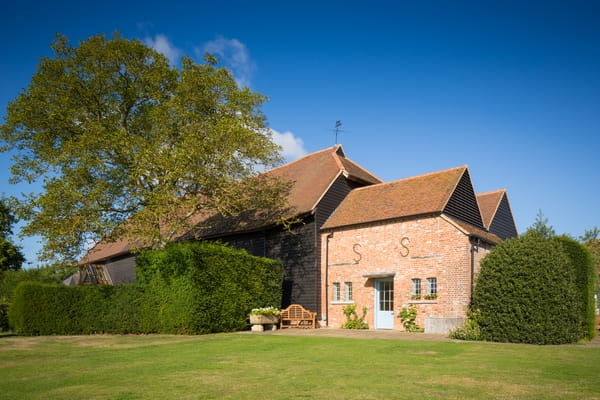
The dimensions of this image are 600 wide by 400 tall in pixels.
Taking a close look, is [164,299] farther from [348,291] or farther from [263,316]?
[348,291]

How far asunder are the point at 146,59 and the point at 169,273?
10458mm

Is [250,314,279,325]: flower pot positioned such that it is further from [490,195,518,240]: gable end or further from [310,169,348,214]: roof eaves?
[490,195,518,240]: gable end

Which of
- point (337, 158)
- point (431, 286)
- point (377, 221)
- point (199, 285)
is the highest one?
point (337, 158)

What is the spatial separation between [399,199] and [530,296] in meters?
8.46

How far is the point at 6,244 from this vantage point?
37438 millimetres

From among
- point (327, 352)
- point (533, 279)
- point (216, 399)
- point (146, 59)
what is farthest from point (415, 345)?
point (146, 59)

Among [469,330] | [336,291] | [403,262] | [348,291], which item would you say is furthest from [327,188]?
[469,330]

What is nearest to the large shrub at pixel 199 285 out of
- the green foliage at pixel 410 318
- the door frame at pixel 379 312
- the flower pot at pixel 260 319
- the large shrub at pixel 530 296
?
the flower pot at pixel 260 319

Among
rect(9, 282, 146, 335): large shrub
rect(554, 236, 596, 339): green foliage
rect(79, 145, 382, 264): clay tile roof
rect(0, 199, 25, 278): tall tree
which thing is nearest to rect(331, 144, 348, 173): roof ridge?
rect(79, 145, 382, 264): clay tile roof

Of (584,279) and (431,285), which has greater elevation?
(584,279)

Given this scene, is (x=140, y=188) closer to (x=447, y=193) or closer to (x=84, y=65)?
(x=84, y=65)

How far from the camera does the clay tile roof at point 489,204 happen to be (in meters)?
27.9

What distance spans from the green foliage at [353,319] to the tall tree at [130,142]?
6.18 m

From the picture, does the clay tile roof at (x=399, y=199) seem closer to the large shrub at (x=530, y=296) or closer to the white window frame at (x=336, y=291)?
the white window frame at (x=336, y=291)
